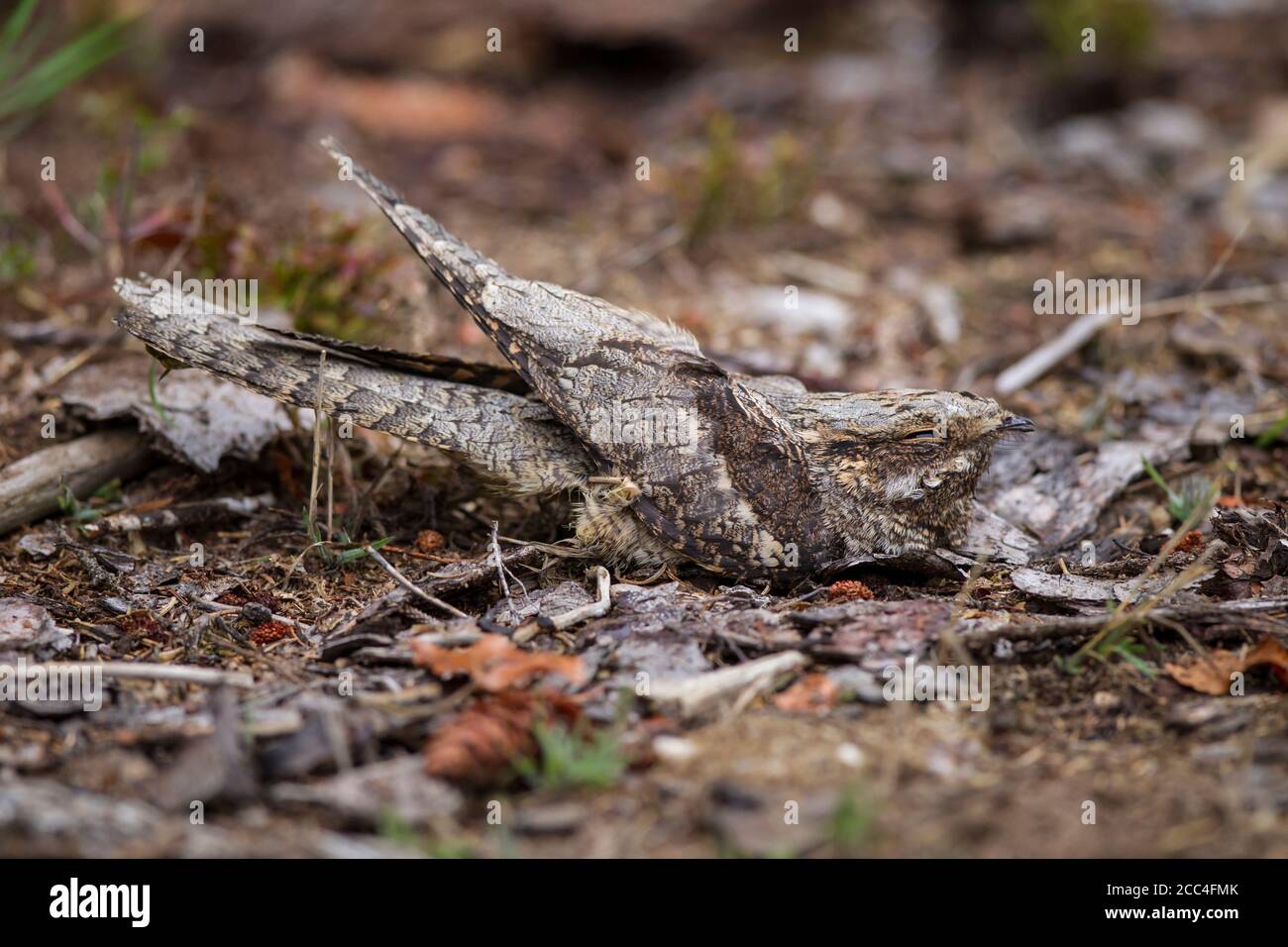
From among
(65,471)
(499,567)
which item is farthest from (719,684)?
(65,471)

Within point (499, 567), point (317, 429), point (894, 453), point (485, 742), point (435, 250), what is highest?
point (435, 250)

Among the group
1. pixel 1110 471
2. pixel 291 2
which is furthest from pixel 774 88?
pixel 1110 471

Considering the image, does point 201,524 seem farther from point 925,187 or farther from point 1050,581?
point 925,187

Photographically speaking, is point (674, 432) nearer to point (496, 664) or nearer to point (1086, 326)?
point (496, 664)

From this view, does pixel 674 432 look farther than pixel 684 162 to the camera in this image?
No

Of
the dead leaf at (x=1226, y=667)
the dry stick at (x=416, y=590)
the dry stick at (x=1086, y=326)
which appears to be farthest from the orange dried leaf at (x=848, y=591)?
the dry stick at (x=1086, y=326)

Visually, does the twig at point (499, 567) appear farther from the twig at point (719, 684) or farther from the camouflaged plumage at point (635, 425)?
the twig at point (719, 684)

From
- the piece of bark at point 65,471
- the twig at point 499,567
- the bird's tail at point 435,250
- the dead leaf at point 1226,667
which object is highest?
the bird's tail at point 435,250
